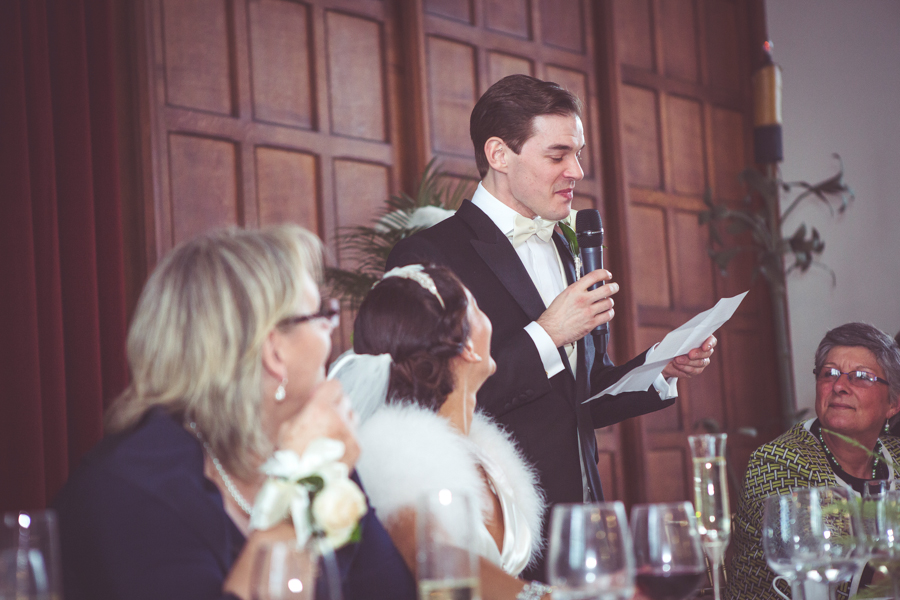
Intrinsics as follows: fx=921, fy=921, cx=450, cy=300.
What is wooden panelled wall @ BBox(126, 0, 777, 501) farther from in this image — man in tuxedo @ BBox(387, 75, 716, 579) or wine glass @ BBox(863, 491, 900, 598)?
wine glass @ BBox(863, 491, 900, 598)

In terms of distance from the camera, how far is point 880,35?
19.2 feet

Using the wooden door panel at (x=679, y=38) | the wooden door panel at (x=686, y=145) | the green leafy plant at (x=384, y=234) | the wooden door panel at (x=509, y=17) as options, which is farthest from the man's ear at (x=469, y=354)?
the wooden door panel at (x=679, y=38)

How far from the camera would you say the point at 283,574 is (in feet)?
2.73

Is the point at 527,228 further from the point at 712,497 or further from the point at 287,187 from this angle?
the point at 287,187

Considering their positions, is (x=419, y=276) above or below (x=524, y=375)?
above

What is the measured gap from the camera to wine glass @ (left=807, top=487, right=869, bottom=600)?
1308mm

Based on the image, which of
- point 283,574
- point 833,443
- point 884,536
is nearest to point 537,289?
point 833,443

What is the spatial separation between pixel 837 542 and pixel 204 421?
0.92 metres

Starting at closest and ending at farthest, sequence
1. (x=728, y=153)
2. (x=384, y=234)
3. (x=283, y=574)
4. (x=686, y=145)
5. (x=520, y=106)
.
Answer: (x=283, y=574), (x=520, y=106), (x=384, y=234), (x=686, y=145), (x=728, y=153)

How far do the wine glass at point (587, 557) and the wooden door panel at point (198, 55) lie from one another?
3.02 meters

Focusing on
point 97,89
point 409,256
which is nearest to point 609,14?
point 97,89

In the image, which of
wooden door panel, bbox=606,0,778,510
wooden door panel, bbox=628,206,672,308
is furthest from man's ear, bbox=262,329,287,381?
wooden door panel, bbox=628,206,672,308

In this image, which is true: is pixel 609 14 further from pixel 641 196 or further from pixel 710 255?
pixel 710 255

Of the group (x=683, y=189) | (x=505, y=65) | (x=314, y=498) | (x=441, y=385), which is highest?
(x=505, y=65)
